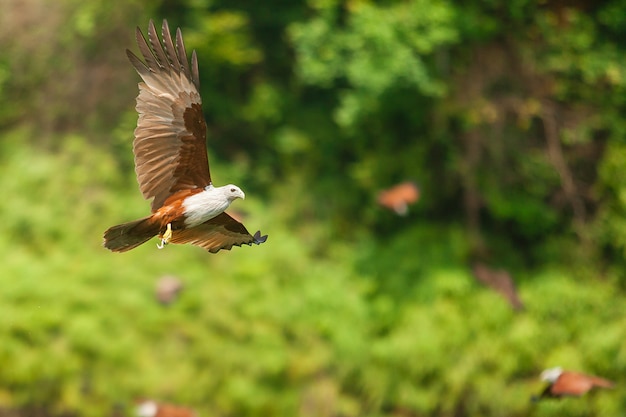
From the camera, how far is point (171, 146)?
4.74 meters

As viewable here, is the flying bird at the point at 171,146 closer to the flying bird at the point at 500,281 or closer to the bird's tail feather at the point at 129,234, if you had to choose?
the bird's tail feather at the point at 129,234

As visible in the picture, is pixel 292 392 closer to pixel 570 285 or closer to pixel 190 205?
pixel 570 285

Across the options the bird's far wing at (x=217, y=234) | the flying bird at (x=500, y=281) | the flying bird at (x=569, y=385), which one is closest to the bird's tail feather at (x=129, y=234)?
the bird's far wing at (x=217, y=234)

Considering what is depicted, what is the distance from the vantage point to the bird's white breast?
181 inches

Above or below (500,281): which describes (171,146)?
below

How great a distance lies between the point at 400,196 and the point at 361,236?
62cm

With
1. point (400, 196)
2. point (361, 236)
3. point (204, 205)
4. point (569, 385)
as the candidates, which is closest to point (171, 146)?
point (204, 205)

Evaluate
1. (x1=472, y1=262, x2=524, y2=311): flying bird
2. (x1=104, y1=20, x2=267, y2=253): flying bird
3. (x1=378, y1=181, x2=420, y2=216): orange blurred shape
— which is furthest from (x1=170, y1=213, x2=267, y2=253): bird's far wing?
(x1=378, y1=181, x2=420, y2=216): orange blurred shape

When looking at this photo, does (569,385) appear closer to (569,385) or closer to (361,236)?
(569,385)

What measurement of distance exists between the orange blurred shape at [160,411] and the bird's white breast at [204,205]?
343 cm

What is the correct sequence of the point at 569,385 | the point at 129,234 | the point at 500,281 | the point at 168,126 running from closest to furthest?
1. the point at 129,234
2. the point at 168,126
3. the point at 569,385
4. the point at 500,281

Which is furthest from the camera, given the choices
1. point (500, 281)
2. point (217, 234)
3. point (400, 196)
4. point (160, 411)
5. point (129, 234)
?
point (400, 196)

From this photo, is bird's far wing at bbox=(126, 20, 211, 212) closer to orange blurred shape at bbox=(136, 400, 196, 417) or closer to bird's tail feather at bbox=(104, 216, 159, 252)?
bird's tail feather at bbox=(104, 216, 159, 252)

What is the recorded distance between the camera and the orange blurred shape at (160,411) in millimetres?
7680
